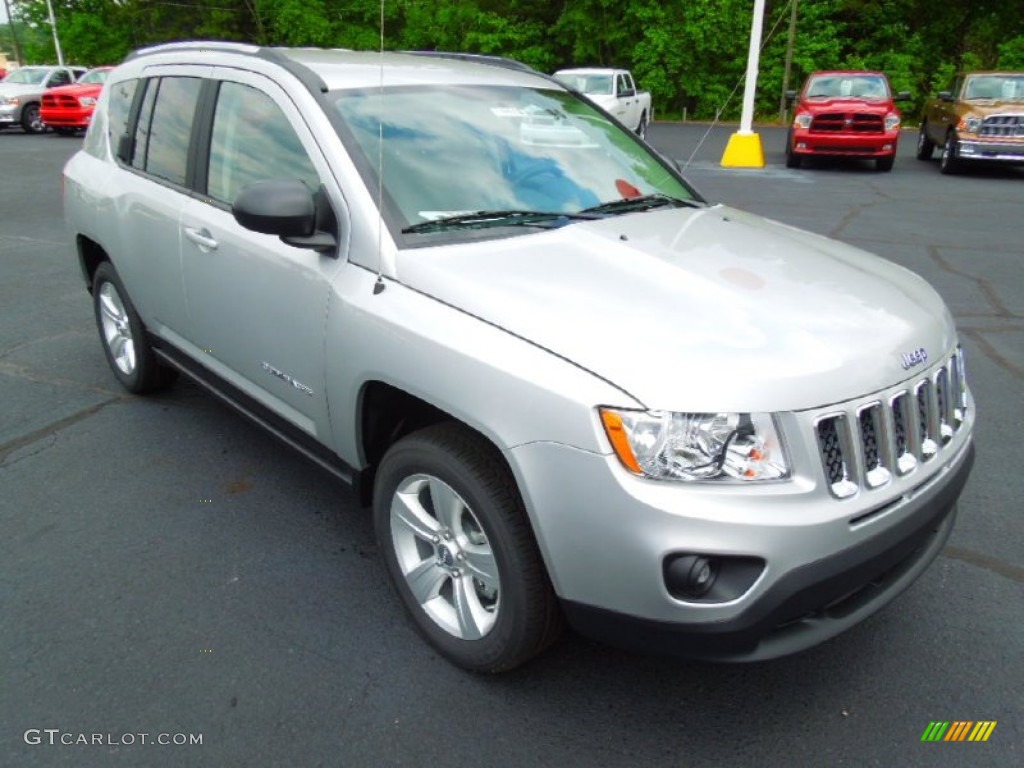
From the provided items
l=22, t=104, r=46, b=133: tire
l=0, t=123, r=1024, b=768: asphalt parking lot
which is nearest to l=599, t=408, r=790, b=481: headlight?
l=0, t=123, r=1024, b=768: asphalt parking lot

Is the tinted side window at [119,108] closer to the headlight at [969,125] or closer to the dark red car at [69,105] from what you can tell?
the headlight at [969,125]

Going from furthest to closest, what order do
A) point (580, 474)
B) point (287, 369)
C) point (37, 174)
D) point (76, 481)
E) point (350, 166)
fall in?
1. point (37, 174)
2. point (76, 481)
3. point (287, 369)
4. point (350, 166)
5. point (580, 474)

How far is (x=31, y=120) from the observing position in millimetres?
23344

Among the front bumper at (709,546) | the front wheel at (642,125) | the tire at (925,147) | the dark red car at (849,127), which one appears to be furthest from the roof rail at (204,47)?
the front wheel at (642,125)

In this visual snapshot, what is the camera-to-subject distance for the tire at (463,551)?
2.30 m

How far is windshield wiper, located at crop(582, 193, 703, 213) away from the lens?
3227 mm

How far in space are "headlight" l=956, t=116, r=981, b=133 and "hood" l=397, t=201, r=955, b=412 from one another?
13.6 m

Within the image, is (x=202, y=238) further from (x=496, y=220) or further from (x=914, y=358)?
(x=914, y=358)

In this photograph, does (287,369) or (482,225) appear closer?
(482,225)

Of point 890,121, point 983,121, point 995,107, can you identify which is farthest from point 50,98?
point 995,107

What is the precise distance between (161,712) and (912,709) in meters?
2.26

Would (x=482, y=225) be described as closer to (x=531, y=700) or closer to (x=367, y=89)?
(x=367, y=89)

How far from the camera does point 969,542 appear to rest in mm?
3340

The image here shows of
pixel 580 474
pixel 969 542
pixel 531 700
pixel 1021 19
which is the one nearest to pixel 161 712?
pixel 531 700
